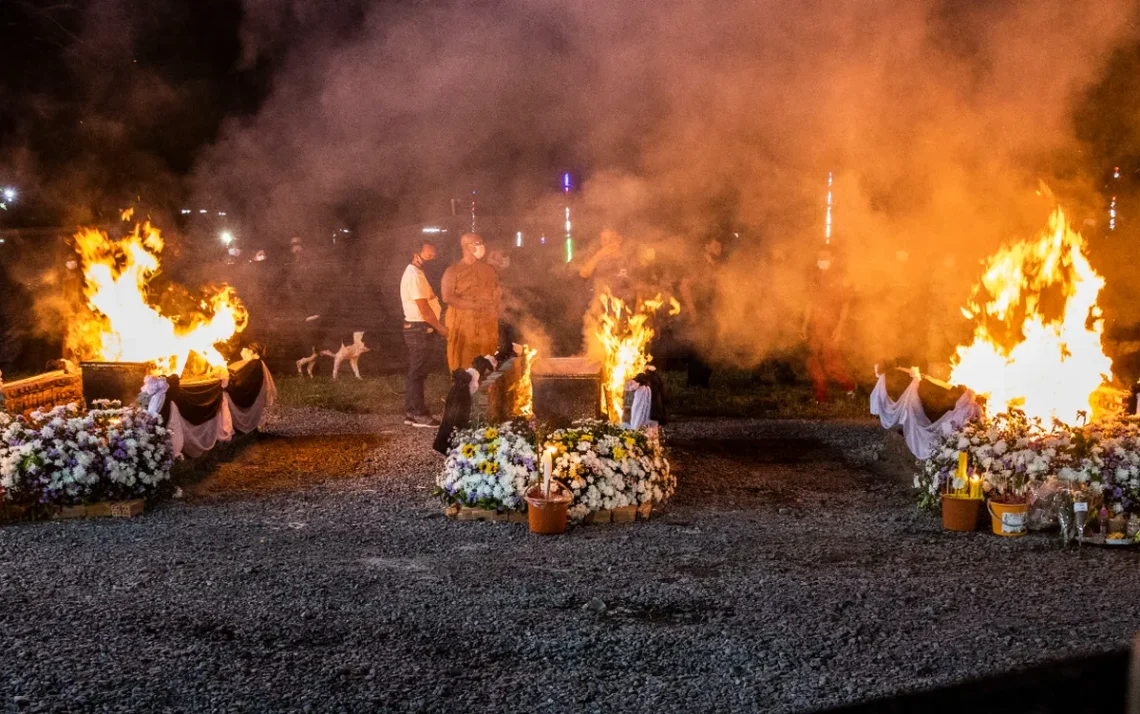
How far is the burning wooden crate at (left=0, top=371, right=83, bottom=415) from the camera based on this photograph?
9.99m

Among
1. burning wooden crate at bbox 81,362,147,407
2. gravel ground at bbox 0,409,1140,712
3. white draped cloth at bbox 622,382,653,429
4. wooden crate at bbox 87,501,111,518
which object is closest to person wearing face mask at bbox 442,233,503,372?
white draped cloth at bbox 622,382,653,429

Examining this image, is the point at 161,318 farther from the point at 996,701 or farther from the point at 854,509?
the point at 996,701

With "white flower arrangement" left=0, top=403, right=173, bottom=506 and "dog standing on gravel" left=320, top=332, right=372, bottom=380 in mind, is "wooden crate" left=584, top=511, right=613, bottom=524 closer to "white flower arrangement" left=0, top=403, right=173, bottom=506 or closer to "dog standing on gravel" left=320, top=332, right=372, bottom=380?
"white flower arrangement" left=0, top=403, right=173, bottom=506

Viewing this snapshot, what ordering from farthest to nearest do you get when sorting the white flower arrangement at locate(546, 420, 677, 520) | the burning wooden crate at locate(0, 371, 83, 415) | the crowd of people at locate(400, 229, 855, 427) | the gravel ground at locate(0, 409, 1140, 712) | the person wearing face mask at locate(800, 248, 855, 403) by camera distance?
→ the person wearing face mask at locate(800, 248, 855, 403) → the crowd of people at locate(400, 229, 855, 427) → the burning wooden crate at locate(0, 371, 83, 415) → the white flower arrangement at locate(546, 420, 677, 520) → the gravel ground at locate(0, 409, 1140, 712)

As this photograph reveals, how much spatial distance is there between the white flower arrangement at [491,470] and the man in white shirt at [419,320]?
3.53 m

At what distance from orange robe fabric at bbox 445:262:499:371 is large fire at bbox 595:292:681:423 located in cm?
111

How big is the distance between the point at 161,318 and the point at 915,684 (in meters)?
8.99

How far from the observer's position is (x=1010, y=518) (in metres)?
7.04

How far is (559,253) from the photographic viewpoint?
62.3 ft

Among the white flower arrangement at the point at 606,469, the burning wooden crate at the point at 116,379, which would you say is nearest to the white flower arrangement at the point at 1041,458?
the white flower arrangement at the point at 606,469

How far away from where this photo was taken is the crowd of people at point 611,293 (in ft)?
36.1

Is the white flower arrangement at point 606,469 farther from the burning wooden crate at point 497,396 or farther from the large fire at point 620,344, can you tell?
the large fire at point 620,344

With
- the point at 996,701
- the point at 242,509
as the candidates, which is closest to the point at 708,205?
the point at 242,509

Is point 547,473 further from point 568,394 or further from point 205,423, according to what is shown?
point 205,423
